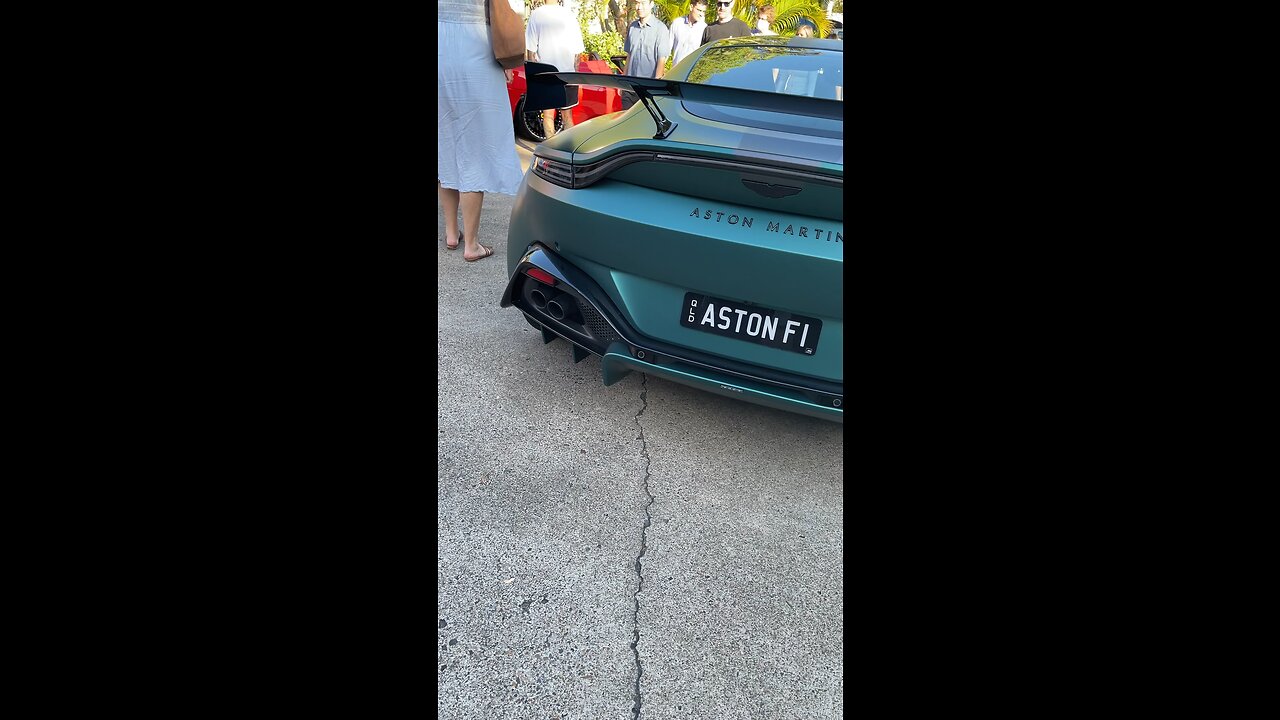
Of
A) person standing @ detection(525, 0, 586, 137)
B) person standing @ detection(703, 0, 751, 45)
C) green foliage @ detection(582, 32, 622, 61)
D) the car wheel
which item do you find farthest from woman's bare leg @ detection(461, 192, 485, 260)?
green foliage @ detection(582, 32, 622, 61)

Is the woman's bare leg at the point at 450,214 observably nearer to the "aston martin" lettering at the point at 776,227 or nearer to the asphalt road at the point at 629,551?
the asphalt road at the point at 629,551

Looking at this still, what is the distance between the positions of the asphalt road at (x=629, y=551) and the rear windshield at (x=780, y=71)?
1210 mm

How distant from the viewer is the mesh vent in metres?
2.29

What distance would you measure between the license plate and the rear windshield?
3.46 feet

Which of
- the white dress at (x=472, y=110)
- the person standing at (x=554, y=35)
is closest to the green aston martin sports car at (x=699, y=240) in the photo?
the white dress at (x=472, y=110)

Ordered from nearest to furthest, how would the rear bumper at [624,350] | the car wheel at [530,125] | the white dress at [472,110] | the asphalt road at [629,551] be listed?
the asphalt road at [629,551]
the rear bumper at [624,350]
the white dress at [472,110]
the car wheel at [530,125]

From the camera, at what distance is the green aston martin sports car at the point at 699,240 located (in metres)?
1.97

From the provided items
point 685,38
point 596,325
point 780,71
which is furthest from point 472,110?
point 685,38

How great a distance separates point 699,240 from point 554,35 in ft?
15.2

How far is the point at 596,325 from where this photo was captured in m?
2.33

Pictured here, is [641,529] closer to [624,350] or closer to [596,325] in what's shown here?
[624,350]
